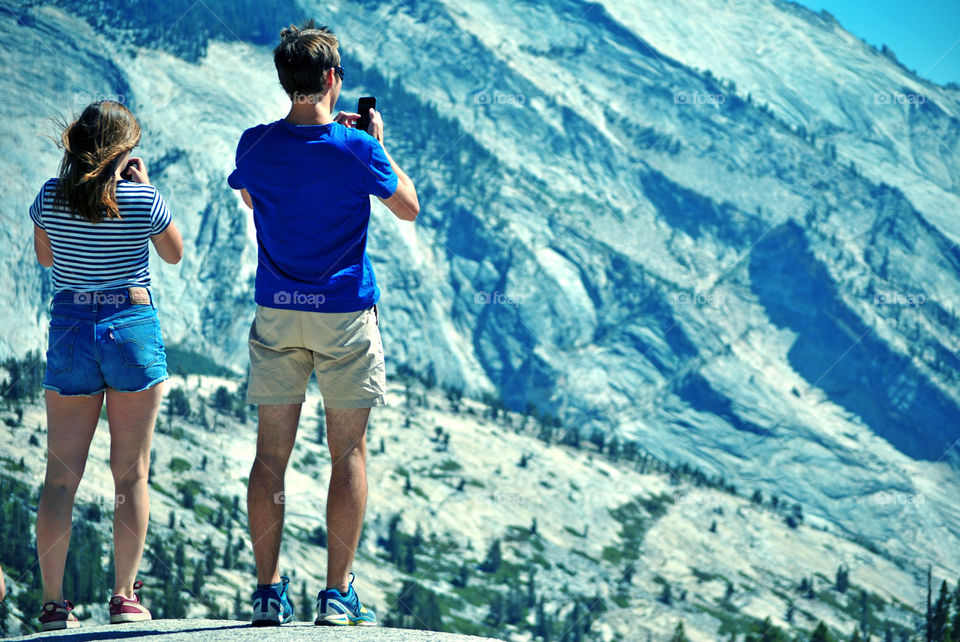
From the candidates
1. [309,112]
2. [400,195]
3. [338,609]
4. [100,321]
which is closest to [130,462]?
[100,321]

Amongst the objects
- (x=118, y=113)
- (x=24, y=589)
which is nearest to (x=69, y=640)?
(x=118, y=113)

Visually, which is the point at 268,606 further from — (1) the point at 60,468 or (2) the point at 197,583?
(2) the point at 197,583

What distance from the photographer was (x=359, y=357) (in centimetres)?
963

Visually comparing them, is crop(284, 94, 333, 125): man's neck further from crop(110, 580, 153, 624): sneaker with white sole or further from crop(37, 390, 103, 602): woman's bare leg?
crop(110, 580, 153, 624): sneaker with white sole

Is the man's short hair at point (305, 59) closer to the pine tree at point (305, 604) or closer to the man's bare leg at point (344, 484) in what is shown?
the man's bare leg at point (344, 484)

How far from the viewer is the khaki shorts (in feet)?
31.3

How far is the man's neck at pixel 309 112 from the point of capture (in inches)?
372

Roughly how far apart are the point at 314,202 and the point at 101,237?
74.2 inches

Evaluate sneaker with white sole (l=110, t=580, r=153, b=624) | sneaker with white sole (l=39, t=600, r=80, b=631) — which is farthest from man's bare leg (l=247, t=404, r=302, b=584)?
sneaker with white sole (l=39, t=600, r=80, b=631)

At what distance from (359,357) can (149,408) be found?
1.95 meters

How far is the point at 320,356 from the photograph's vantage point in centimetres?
973

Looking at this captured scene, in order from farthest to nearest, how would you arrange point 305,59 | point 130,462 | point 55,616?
1. point 55,616
2. point 130,462
3. point 305,59

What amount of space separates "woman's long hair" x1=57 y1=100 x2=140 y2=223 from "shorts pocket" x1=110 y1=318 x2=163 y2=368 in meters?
0.95

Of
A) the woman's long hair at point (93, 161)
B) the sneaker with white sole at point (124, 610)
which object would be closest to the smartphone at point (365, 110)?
the woman's long hair at point (93, 161)
